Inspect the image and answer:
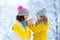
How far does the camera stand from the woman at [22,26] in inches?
45.2

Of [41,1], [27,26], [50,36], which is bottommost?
[50,36]

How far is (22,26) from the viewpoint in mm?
1159

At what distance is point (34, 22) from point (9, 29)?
0.21 m

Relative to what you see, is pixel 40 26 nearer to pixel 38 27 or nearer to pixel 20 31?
pixel 38 27

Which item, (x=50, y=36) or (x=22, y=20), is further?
(x=50, y=36)

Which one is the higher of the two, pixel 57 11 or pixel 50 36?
pixel 57 11

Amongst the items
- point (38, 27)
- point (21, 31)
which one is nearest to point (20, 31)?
point (21, 31)

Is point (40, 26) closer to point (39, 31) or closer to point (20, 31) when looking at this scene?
point (39, 31)

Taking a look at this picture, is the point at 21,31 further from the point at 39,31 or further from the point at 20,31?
the point at 39,31

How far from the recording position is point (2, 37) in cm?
133

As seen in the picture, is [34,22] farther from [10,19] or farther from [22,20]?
[10,19]

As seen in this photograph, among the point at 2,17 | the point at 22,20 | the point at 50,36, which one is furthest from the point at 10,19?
the point at 50,36

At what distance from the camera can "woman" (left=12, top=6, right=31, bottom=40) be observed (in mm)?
1147

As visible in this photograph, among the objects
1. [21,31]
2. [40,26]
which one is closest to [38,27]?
[40,26]
